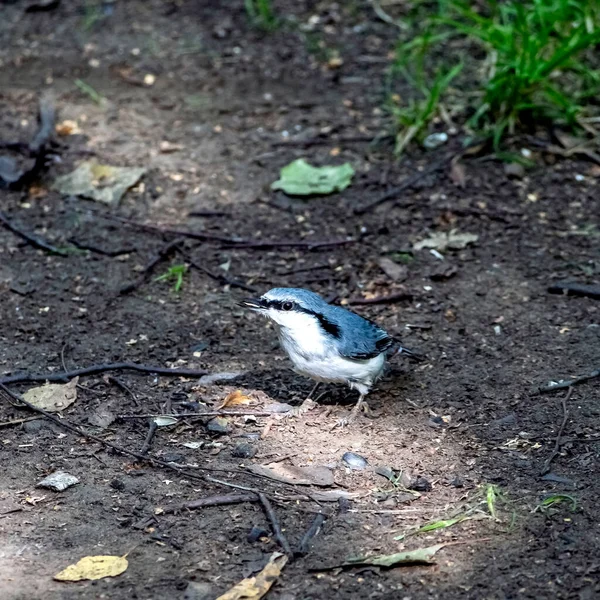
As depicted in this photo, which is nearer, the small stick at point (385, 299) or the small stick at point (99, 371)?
the small stick at point (99, 371)

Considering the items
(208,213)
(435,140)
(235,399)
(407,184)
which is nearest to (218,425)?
(235,399)

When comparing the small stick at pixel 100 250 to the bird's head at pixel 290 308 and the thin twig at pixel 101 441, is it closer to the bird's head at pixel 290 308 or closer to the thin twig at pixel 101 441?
the thin twig at pixel 101 441

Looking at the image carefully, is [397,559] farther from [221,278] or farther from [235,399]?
[221,278]

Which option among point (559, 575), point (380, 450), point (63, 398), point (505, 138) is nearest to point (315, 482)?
point (380, 450)

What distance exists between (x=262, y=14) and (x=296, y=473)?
594cm

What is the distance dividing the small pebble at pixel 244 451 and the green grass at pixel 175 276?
1.84m

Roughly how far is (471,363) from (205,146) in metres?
3.36

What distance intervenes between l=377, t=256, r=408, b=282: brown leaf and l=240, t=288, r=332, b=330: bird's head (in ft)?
4.89

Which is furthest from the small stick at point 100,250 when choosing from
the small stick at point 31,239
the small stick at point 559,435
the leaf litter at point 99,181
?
the small stick at point 559,435

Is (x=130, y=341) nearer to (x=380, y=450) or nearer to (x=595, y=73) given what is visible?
(x=380, y=450)

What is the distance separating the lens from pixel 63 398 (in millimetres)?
5562

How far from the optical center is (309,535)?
4461 mm

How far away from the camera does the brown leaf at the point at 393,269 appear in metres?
6.83

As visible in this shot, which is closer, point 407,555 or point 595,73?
point 407,555
